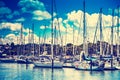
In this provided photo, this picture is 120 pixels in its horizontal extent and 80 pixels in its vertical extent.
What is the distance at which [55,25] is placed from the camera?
11609 mm

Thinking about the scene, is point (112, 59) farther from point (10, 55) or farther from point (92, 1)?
point (10, 55)

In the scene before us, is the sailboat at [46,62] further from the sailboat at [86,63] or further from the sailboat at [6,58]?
the sailboat at [6,58]

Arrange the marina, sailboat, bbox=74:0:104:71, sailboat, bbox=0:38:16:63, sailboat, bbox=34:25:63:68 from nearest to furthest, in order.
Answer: the marina
sailboat, bbox=74:0:104:71
sailboat, bbox=0:38:16:63
sailboat, bbox=34:25:63:68

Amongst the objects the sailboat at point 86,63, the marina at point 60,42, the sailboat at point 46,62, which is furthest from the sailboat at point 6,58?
the sailboat at point 86,63

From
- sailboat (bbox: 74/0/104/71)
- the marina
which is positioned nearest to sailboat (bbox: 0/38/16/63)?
the marina

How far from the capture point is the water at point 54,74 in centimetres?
1055

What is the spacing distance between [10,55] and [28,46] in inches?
29.8

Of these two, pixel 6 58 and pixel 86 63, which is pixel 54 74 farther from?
pixel 6 58

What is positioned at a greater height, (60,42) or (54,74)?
(60,42)

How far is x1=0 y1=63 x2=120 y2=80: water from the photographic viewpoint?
10.6 m

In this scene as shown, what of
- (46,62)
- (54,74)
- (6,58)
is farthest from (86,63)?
(6,58)

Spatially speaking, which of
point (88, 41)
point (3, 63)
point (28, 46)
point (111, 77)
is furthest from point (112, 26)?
point (3, 63)

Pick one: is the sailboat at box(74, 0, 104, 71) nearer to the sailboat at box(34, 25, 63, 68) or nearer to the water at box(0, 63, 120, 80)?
the water at box(0, 63, 120, 80)

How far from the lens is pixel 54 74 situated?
37.1 ft
